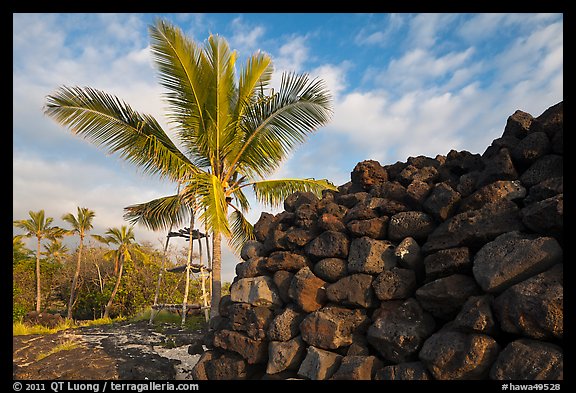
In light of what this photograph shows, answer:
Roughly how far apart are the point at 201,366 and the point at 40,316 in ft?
52.9

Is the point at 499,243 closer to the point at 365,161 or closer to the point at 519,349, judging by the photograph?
the point at 519,349

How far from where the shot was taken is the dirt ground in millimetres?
6195

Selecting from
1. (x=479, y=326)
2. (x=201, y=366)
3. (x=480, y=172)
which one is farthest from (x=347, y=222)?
(x=201, y=366)

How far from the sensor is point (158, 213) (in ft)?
36.2

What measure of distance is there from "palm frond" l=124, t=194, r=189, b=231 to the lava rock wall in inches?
256

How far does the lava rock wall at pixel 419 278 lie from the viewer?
2.77m

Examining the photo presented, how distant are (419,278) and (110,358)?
6008 millimetres

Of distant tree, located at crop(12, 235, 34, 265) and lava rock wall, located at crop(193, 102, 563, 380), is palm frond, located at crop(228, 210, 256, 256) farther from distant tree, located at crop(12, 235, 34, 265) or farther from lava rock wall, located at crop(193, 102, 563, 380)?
distant tree, located at crop(12, 235, 34, 265)

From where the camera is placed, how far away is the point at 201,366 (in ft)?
14.3

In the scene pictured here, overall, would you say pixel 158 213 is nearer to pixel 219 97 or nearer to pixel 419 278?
pixel 219 97

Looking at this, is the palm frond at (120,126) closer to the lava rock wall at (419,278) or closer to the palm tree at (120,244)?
the lava rock wall at (419,278)

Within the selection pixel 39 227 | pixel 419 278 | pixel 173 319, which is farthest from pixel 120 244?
pixel 419 278

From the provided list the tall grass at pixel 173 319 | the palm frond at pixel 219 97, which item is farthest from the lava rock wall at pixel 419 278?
the tall grass at pixel 173 319
